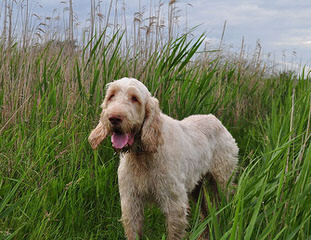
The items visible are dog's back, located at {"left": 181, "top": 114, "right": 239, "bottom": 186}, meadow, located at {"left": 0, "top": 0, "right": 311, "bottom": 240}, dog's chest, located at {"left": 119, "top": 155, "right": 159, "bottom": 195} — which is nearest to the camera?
meadow, located at {"left": 0, "top": 0, "right": 311, "bottom": 240}

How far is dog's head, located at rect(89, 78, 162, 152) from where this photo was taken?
7.98 feet

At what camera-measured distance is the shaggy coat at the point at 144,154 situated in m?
2.53

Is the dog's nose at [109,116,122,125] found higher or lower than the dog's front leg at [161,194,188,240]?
higher

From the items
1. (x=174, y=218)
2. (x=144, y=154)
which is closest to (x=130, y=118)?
(x=144, y=154)

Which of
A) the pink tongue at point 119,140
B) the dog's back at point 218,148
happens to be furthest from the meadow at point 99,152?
the pink tongue at point 119,140

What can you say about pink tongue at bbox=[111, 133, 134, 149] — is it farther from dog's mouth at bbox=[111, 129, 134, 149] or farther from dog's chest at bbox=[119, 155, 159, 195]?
dog's chest at bbox=[119, 155, 159, 195]

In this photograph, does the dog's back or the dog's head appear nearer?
the dog's head

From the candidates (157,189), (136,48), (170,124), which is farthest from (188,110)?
(157,189)

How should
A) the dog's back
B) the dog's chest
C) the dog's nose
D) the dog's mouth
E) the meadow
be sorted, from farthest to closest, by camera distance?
1. the dog's back
2. the dog's chest
3. the dog's mouth
4. the dog's nose
5. the meadow

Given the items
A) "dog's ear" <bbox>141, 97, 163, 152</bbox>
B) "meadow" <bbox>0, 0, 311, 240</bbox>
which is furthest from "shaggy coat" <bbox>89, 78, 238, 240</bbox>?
"meadow" <bbox>0, 0, 311, 240</bbox>

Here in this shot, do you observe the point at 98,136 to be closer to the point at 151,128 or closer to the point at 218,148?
the point at 151,128

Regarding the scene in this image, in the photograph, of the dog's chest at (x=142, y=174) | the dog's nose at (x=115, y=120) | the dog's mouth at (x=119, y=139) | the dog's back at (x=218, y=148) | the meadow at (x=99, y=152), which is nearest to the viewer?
the meadow at (x=99, y=152)

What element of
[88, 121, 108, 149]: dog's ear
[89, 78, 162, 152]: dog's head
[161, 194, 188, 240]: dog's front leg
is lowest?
[161, 194, 188, 240]: dog's front leg

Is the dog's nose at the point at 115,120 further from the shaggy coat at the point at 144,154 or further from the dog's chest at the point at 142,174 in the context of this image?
the dog's chest at the point at 142,174
